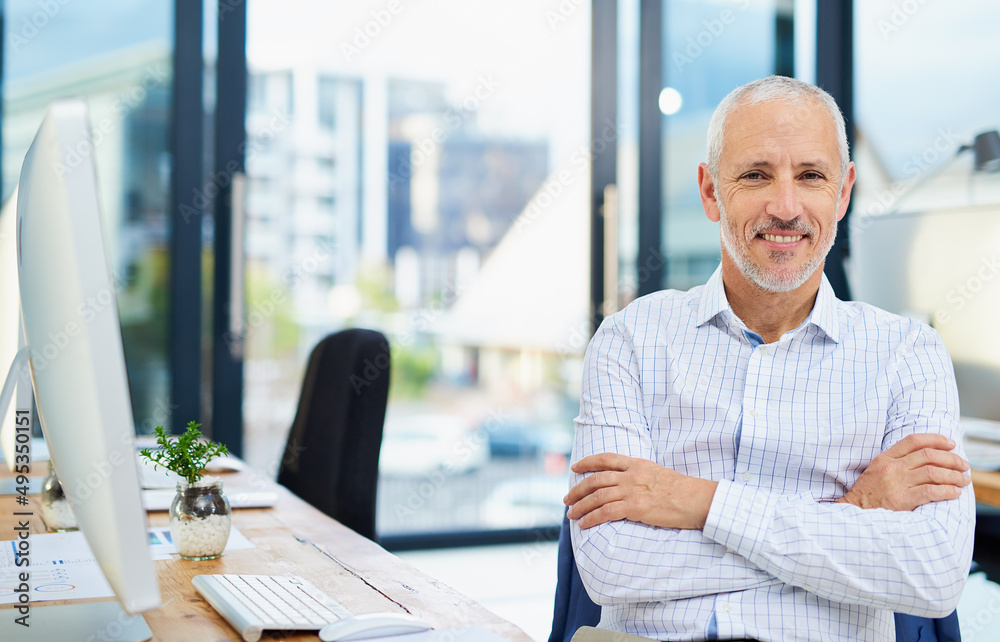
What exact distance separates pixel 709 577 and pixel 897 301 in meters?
1.21

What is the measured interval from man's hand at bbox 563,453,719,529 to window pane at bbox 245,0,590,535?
2.29m

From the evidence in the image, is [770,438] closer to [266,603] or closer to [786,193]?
[786,193]

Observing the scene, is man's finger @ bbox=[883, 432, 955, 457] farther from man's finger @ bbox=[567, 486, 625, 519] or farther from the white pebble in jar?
the white pebble in jar

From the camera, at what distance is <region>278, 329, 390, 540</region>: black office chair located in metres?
1.77

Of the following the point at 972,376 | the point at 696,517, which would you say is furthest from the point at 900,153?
the point at 696,517

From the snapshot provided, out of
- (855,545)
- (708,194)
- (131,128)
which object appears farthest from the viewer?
(131,128)

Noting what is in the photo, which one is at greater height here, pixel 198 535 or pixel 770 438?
pixel 770 438

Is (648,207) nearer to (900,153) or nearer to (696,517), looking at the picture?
(900,153)

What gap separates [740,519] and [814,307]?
0.44 m

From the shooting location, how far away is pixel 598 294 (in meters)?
3.69

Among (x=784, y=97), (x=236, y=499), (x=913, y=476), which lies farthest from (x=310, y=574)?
(x=784, y=97)

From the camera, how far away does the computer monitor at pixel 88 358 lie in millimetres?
664

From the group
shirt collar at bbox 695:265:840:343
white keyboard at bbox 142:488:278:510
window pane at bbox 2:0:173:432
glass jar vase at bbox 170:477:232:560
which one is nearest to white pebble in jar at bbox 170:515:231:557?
glass jar vase at bbox 170:477:232:560

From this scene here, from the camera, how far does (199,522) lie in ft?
4.11
